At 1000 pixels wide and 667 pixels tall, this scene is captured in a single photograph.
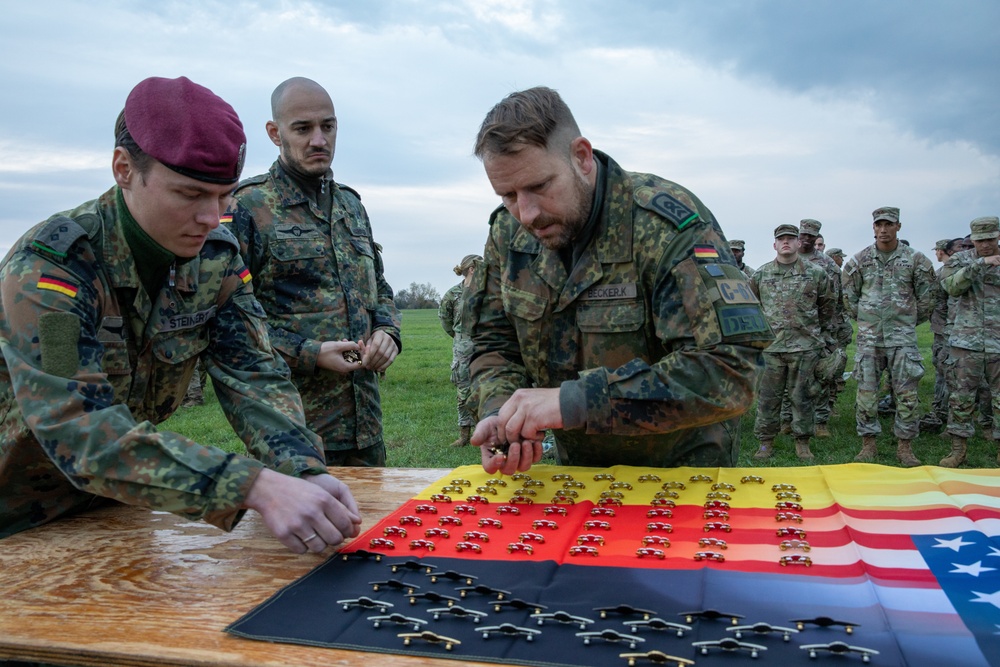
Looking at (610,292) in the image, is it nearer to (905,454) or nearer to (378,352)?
(378,352)

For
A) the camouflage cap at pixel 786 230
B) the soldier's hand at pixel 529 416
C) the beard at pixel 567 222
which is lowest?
the soldier's hand at pixel 529 416

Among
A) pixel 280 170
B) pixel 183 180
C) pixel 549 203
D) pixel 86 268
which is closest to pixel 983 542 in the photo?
pixel 549 203

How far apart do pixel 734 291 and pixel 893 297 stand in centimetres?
731

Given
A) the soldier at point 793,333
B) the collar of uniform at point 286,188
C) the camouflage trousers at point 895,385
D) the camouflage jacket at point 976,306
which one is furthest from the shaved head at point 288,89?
the camouflage jacket at point 976,306

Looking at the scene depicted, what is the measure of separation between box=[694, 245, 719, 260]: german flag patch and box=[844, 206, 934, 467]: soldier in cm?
675

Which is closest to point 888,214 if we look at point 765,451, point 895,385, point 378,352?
point 895,385

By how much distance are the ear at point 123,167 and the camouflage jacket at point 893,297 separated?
858 centimetres

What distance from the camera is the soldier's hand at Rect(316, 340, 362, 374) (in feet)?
12.9

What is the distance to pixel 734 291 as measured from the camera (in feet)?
8.71

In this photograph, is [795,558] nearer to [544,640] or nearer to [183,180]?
[544,640]

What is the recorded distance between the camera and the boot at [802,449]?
876 cm

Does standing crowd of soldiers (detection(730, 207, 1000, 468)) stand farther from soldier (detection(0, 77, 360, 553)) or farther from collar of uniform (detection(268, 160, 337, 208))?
soldier (detection(0, 77, 360, 553))

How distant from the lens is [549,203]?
274 cm

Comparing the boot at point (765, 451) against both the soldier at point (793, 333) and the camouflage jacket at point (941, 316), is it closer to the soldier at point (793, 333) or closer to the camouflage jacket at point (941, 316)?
the soldier at point (793, 333)
